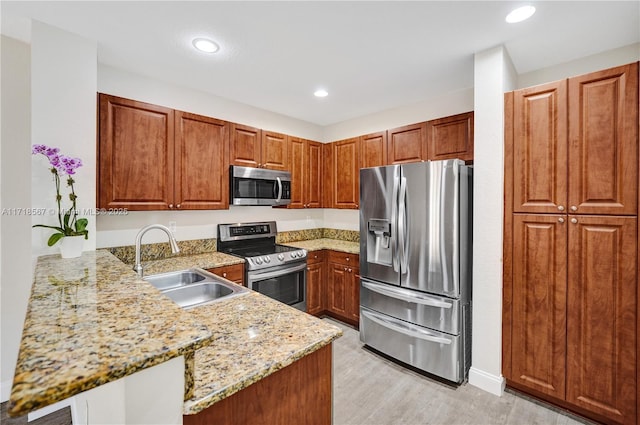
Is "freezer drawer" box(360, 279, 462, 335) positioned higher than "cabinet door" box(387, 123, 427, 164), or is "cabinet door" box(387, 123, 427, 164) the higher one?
"cabinet door" box(387, 123, 427, 164)

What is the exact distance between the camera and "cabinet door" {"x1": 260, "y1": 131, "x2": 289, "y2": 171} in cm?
336

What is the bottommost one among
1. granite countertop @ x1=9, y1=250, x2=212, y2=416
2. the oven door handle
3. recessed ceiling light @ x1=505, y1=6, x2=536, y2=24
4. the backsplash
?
the oven door handle

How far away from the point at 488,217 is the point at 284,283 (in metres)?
2.01

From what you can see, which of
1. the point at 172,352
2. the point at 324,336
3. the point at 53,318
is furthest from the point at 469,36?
the point at 53,318

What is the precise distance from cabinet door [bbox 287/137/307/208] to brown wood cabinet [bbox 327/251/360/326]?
0.78 m

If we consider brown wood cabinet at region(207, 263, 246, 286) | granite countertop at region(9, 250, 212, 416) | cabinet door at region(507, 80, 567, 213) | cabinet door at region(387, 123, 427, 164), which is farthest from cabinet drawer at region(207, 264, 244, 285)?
cabinet door at region(507, 80, 567, 213)

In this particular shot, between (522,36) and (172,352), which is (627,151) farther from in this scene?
(172,352)

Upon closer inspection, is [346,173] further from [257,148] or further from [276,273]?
[276,273]

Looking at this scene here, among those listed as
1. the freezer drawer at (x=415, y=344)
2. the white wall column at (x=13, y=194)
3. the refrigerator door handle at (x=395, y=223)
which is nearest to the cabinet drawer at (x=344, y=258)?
the freezer drawer at (x=415, y=344)

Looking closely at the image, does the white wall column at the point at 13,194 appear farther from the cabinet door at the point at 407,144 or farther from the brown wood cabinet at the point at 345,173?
the cabinet door at the point at 407,144

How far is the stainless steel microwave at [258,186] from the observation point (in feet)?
10.00

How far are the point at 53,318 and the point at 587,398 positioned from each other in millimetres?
2867

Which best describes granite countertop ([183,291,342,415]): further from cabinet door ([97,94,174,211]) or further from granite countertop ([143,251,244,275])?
cabinet door ([97,94,174,211])

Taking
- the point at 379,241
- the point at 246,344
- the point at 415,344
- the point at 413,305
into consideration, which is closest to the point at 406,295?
the point at 413,305
